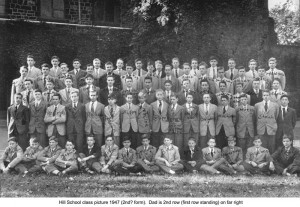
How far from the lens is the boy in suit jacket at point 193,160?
5809mm

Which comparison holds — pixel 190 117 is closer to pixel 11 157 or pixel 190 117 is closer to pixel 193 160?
pixel 193 160

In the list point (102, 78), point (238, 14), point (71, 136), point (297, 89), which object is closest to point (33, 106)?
point (71, 136)

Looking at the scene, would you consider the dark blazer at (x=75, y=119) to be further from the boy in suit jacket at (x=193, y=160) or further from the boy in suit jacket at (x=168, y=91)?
the boy in suit jacket at (x=193, y=160)

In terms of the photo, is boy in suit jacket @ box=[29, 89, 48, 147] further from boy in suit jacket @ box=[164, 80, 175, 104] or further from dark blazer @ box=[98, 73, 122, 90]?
boy in suit jacket @ box=[164, 80, 175, 104]

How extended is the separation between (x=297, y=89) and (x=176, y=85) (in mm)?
3555

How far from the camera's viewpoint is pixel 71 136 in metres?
6.01

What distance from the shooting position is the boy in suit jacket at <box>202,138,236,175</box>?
5736mm

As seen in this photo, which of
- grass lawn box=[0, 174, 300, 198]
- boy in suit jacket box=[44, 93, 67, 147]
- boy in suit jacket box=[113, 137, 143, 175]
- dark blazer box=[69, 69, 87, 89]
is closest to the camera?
grass lawn box=[0, 174, 300, 198]

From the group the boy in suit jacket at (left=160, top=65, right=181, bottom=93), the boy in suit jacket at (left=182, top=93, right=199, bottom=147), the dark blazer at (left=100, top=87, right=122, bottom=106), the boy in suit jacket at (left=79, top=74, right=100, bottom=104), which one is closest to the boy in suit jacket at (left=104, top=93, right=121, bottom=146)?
the dark blazer at (left=100, top=87, right=122, bottom=106)

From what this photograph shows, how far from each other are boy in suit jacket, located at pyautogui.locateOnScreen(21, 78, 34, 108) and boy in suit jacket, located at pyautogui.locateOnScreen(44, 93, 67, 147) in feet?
1.61

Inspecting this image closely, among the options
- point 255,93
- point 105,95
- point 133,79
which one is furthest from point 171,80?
point 255,93

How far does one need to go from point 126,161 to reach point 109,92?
1223mm

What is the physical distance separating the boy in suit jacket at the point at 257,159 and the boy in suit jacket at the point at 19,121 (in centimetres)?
337
